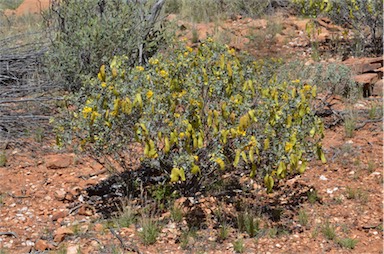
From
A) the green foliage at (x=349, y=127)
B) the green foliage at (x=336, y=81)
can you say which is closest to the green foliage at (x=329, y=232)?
the green foliage at (x=349, y=127)

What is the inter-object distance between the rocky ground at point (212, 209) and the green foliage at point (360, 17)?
2.50 metres

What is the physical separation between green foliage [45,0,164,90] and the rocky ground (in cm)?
125

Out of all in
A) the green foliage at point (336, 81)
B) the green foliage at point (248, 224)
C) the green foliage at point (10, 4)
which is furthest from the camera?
the green foliage at point (10, 4)

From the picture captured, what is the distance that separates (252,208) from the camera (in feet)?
14.2

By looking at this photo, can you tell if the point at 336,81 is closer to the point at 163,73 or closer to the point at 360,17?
the point at 360,17

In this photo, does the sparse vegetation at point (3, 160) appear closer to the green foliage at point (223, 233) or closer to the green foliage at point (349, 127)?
the green foliage at point (223, 233)

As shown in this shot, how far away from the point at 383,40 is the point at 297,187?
13.0ft

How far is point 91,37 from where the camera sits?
6348 millimetres

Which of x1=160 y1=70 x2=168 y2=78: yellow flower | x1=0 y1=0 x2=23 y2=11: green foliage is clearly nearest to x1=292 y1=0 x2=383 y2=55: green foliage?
x1=160 y1=70 x2=168 y2=78: yellow flower

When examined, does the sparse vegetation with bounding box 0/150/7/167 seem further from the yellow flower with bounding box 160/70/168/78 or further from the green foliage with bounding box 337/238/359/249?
the green foliage with bounding box 337/238/359/249

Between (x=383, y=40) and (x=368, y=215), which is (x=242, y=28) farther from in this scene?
(x=368, y=215)

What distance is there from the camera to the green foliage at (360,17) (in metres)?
7.68

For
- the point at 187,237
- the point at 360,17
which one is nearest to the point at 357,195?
the point at 187,237

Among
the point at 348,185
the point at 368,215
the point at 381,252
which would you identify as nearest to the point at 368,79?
the point at 348,185
